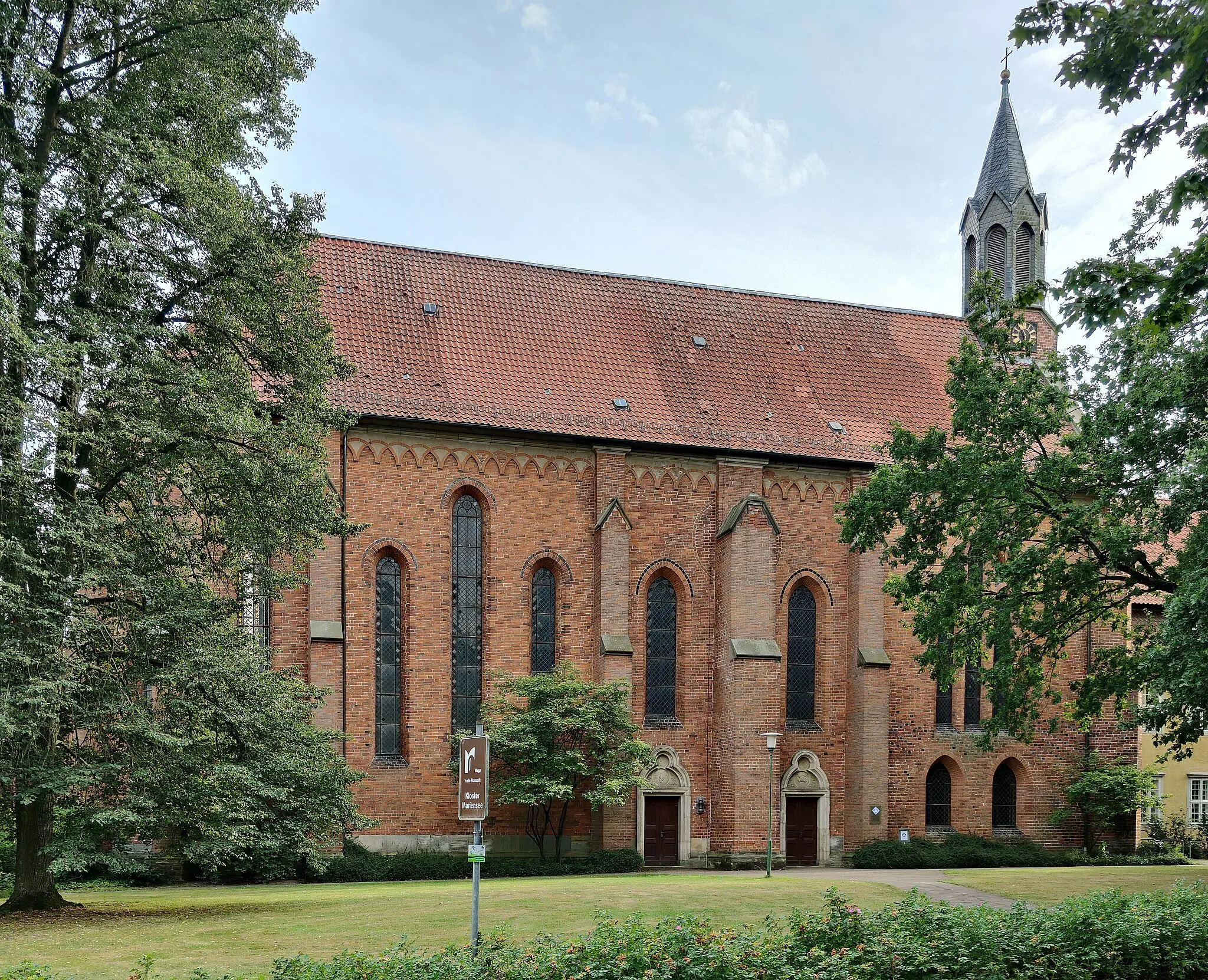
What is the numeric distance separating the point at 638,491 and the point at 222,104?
14.5 meters

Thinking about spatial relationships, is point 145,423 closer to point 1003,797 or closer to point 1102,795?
point 1003,797

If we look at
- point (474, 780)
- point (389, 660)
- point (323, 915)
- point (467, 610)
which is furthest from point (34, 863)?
point (467, 610)

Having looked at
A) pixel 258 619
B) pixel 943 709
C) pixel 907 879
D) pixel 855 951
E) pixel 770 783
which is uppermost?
pixel 258 619

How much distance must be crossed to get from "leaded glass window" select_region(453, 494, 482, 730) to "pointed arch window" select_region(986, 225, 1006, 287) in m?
19.3

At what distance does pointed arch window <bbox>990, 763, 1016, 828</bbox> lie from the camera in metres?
30.8

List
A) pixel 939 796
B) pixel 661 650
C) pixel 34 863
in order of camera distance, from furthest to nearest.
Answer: pixel 939 796 → pixel 661 650 → pixel 34 863

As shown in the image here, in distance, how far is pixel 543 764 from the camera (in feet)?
81.8

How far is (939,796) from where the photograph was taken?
30.4m

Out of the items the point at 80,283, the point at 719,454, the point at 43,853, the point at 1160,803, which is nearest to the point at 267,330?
the point at 80,283

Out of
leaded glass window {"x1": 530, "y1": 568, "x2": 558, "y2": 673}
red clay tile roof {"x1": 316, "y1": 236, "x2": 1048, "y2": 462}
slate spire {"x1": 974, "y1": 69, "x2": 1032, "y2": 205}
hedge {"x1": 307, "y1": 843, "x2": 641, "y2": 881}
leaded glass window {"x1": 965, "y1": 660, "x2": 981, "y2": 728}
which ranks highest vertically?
slate spire {"x1": 974, "y1": 69, "x2": 1032, "y2": 205}

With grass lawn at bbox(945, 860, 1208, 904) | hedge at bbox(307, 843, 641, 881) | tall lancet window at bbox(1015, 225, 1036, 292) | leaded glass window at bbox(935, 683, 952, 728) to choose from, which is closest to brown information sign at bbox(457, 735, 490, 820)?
grass lawn at bbox(945, 860, 1208, 904)

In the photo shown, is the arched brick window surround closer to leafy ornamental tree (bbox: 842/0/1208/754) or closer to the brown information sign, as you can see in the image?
leafy ornamental tree (bbox: 842/0/1208/754)

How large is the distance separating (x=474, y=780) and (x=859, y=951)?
4313mm

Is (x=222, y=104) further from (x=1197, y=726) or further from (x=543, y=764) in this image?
(x=1197, y=726)
